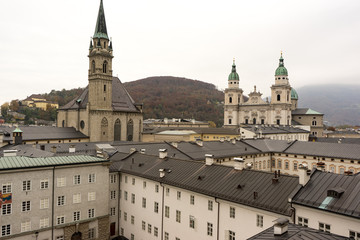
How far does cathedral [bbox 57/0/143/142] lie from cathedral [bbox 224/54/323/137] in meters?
55.8

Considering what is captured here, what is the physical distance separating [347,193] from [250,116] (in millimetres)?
102112

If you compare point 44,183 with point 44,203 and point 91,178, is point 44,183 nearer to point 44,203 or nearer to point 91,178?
point 44,203

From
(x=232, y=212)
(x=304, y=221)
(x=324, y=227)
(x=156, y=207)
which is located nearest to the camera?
(x=324, y=227)

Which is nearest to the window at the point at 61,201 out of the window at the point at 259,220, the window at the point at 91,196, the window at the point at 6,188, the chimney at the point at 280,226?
the window at the point at 91,196

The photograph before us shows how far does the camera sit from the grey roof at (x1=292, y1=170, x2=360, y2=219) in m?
17.0

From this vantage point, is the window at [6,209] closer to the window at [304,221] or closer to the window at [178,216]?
the window at [178,216]

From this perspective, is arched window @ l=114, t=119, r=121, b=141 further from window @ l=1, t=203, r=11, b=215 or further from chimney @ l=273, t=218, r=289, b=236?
chimney @ l=273, t=218, r=289, b=236

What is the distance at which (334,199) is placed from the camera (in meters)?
17.9

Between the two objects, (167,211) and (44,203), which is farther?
(44,203)

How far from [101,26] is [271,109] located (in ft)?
236

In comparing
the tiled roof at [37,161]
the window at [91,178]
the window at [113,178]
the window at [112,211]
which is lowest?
the window at [112,211]


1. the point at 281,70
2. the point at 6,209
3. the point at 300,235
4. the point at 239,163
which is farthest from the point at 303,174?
the point at 281,70

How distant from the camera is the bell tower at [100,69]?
70.8 metres

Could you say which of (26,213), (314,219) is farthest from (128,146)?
(314,219)
